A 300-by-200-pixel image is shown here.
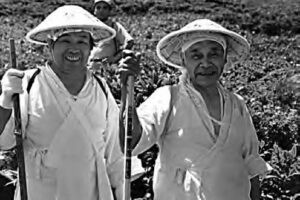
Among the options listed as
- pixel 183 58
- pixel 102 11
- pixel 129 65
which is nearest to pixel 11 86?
pixel 129 65

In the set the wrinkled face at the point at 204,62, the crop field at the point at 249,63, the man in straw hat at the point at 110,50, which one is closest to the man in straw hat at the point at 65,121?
the wrinkled face at the point at 204,62

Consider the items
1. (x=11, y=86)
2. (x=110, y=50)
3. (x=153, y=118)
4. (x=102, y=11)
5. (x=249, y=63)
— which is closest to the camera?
(x=11, y=86)

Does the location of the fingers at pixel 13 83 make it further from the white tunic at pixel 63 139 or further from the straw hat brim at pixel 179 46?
the straw hat brim at pixel 179 46

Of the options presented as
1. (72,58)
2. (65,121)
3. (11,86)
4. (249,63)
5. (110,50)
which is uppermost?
(72,58)

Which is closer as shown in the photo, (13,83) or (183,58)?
(13,83)

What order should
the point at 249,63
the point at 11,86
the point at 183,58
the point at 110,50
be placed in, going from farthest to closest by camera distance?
the point at 249,63, the point at 110,50, the point at 183,58, the point at 11,86

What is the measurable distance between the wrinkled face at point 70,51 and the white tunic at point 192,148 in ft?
1.30

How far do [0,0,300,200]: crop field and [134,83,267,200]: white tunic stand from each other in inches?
74.1

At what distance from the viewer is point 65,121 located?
138 inches

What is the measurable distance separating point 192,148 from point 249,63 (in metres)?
8.55

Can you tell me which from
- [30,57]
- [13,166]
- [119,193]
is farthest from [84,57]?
[30,57]

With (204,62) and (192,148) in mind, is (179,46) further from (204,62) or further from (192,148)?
(192,148)

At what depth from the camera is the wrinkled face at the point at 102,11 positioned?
8.14 metres

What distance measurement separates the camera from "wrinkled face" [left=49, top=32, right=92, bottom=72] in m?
3.49
